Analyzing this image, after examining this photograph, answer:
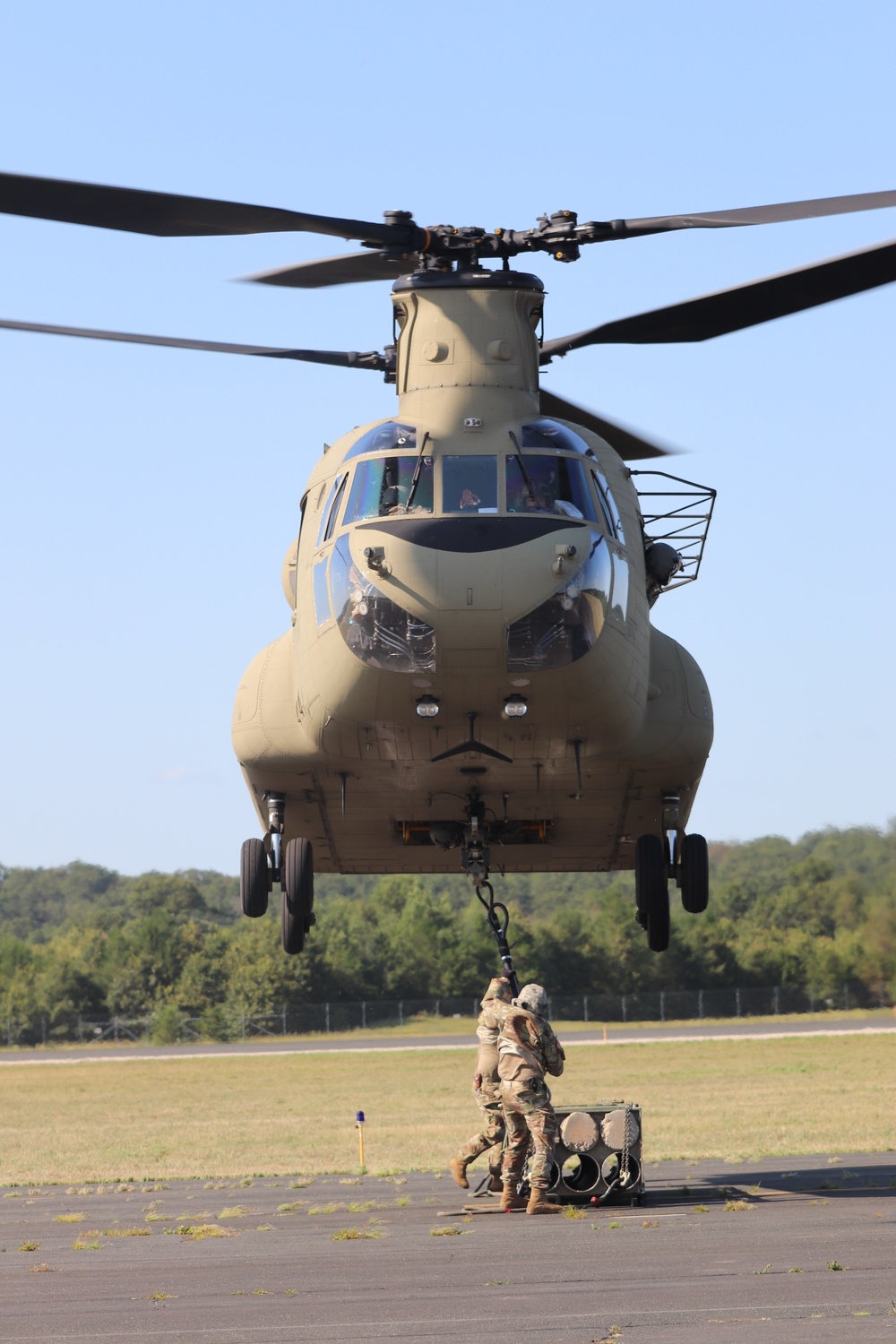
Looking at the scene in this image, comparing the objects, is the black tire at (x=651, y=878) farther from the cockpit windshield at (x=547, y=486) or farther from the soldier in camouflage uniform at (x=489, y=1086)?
the cockpit windshield at (x=547, y=486)

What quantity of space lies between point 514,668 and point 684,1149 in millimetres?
11890

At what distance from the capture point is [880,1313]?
8.65 m

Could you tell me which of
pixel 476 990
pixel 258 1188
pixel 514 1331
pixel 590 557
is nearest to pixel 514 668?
pixel 590 557

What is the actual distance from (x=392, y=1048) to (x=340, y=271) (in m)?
44.7

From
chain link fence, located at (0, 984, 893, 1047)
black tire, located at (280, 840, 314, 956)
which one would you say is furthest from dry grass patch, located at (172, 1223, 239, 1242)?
chain link fence, located at (0, 984, 893, 1047)

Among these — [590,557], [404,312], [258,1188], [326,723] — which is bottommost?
[258,1188]

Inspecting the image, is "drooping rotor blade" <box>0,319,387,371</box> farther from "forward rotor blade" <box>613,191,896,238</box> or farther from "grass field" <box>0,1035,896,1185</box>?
"grass field" <box>0,1035,896,1185</box>

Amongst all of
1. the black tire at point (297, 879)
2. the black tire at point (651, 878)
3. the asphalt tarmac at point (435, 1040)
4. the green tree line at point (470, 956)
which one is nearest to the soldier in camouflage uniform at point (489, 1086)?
the black tire at point (651, 878)

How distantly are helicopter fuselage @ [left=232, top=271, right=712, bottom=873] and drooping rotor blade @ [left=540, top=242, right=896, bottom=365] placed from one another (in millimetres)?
1228

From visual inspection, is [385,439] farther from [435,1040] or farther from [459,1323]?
[435,1040]

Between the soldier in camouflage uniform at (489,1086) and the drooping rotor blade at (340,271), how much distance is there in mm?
6902

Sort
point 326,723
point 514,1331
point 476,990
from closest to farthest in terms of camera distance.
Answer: point 514,1331
point 326,723
point 476,990

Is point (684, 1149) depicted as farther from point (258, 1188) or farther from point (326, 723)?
point (326, 723)

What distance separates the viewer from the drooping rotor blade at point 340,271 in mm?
16172
